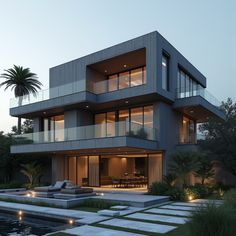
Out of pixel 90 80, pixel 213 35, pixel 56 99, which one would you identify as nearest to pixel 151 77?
pixel 90 80

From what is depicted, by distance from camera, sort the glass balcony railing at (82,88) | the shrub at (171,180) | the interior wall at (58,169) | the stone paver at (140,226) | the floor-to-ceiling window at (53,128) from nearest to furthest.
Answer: the stone paver at (140,226) < the shrub at (171,180) < the floor-to-ceiling window at (53,128) < the glass balcony railing at (82,88) < the interior wall at (58,169)

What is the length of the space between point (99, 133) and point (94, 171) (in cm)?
536

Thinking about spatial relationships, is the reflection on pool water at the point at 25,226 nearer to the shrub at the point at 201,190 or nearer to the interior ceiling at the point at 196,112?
the shrub at the point at 201,190

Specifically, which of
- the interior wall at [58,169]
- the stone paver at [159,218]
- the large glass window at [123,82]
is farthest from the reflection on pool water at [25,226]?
the large glass window at [123,82]

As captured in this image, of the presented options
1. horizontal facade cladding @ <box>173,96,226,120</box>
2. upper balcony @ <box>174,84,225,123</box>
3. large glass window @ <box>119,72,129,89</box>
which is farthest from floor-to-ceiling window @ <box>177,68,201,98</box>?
large glass window @ <box>119,72,129,89</box>

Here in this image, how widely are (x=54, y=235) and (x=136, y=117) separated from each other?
1546 centimetres

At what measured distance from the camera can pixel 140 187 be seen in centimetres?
2605

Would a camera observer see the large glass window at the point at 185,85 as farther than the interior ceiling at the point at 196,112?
No

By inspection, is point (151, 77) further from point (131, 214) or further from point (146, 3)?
point (131, 214)

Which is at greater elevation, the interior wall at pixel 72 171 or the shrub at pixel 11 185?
the interior wall at pixel 72 171

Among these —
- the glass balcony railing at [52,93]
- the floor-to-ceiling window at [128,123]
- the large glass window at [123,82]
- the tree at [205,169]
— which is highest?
the large glass window at [123,82]

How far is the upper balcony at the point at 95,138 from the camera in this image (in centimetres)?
2161

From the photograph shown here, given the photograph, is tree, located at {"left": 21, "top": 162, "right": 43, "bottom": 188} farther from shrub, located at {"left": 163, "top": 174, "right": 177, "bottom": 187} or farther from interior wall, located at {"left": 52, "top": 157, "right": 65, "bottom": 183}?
shrub, located at {"left": 163, "top": 174, "right": 177, "bottom": 187}

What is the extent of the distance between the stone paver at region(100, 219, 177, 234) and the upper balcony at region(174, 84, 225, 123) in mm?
13465
